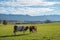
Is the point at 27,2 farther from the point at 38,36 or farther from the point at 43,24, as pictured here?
the point at 38,36

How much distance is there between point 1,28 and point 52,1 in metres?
1.54

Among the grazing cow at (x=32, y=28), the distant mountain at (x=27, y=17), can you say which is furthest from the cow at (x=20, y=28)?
the distant mountain at (x=27, y=17)

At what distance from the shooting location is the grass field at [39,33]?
3.39 meters

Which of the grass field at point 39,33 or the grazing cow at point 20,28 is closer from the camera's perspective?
the grass field at point 39,33

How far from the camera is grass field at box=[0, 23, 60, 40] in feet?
11.1

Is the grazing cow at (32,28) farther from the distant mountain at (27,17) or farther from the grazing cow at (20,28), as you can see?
the distant mountain at (27,17)

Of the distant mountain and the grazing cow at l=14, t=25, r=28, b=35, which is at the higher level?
the distant mountain

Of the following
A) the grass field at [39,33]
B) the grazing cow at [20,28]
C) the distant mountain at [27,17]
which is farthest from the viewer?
the grazing cow at [20,28]

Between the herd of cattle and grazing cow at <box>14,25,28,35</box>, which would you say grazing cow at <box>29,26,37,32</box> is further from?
grazing cow at <box>14,25,28,35</box>

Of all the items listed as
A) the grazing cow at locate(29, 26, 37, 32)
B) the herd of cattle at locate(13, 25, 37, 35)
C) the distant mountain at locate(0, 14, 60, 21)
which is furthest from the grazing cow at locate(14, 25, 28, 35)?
the distant mountain at locate(0, 14, 60, 21)

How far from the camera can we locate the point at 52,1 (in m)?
3.72

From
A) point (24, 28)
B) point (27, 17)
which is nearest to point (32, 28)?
point (24, 28)

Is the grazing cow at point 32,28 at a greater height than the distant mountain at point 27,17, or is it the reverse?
the distant mountain at point 27,17

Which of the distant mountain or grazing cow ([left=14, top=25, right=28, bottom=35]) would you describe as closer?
the distant mountain
